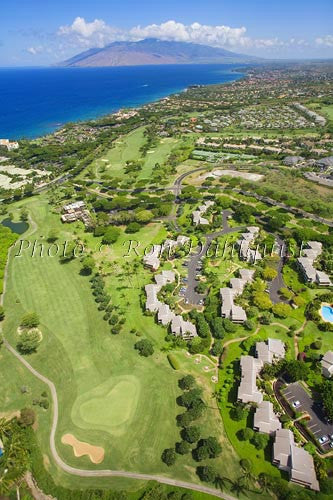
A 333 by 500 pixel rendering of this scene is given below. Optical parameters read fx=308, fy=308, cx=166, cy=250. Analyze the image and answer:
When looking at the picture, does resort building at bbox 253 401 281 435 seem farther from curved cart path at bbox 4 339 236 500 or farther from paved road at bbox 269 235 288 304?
paved road at bbox 269 235 288 304

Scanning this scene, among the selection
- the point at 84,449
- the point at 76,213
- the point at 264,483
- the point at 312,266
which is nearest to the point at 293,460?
the point at 264,483

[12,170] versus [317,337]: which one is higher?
[12,170]

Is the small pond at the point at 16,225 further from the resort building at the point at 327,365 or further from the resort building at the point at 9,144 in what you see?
the resort building at the point at 9,144

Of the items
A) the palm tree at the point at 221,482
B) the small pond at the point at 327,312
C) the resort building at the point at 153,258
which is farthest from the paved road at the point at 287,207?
the palm tree at the point at 221,482

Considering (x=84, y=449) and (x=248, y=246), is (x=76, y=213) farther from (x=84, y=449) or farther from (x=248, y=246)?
(x=84, y=449)

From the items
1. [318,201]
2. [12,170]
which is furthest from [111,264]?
[12,170]

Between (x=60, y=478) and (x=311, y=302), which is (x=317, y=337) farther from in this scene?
(x=60, y=478)
